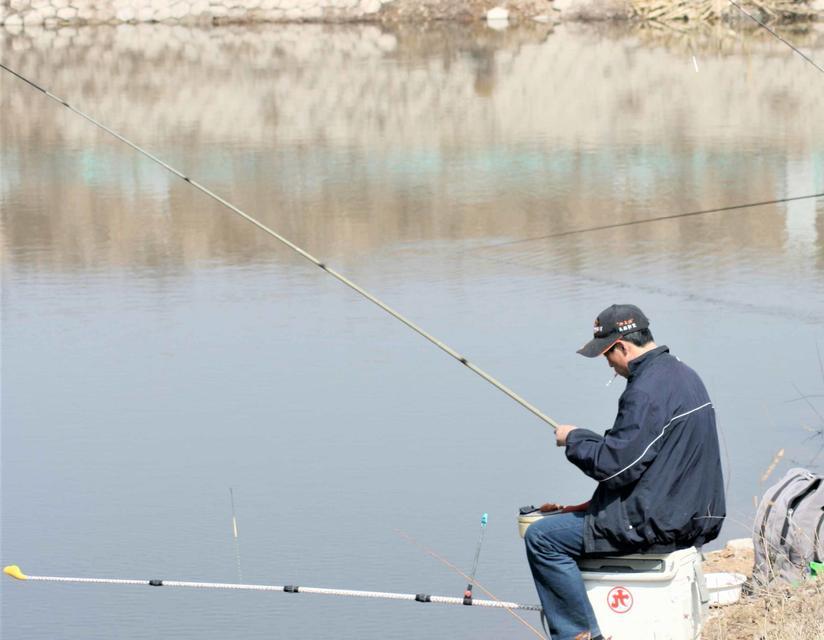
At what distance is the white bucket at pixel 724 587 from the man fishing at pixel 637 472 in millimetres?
913

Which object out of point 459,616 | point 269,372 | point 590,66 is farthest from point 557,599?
point 590,66

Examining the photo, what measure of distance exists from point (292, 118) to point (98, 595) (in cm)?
1246

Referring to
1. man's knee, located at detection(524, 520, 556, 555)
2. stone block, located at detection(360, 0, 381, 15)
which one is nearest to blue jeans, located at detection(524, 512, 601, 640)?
man's knee, located at detection(524, 520, 556, 555)

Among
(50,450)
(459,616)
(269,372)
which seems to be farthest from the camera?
(269,372)

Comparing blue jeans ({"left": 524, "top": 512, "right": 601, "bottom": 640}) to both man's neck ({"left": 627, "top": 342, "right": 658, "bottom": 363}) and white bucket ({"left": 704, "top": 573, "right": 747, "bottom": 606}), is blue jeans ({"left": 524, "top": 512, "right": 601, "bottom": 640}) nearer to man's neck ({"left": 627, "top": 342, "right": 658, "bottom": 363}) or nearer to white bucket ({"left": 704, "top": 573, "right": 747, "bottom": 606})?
man's neck ({"left": 627, "top": 342, "right": 658, "bottom": 363})

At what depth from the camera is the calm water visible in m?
6.53

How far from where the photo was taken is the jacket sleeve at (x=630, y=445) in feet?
14.6

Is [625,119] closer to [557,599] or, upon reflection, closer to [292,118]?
[292,118]

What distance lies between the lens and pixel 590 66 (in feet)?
74.4

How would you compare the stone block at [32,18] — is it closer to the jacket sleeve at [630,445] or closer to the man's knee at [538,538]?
the man's knee at [538,538]

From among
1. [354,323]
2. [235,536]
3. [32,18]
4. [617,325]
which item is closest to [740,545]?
[235,536]

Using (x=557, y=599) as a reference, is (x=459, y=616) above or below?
below

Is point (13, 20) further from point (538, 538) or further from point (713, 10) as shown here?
point (538, 538)

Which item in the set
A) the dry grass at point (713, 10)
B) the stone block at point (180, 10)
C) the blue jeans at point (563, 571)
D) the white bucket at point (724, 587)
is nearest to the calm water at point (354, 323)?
the white bucket at point (724, 587)
